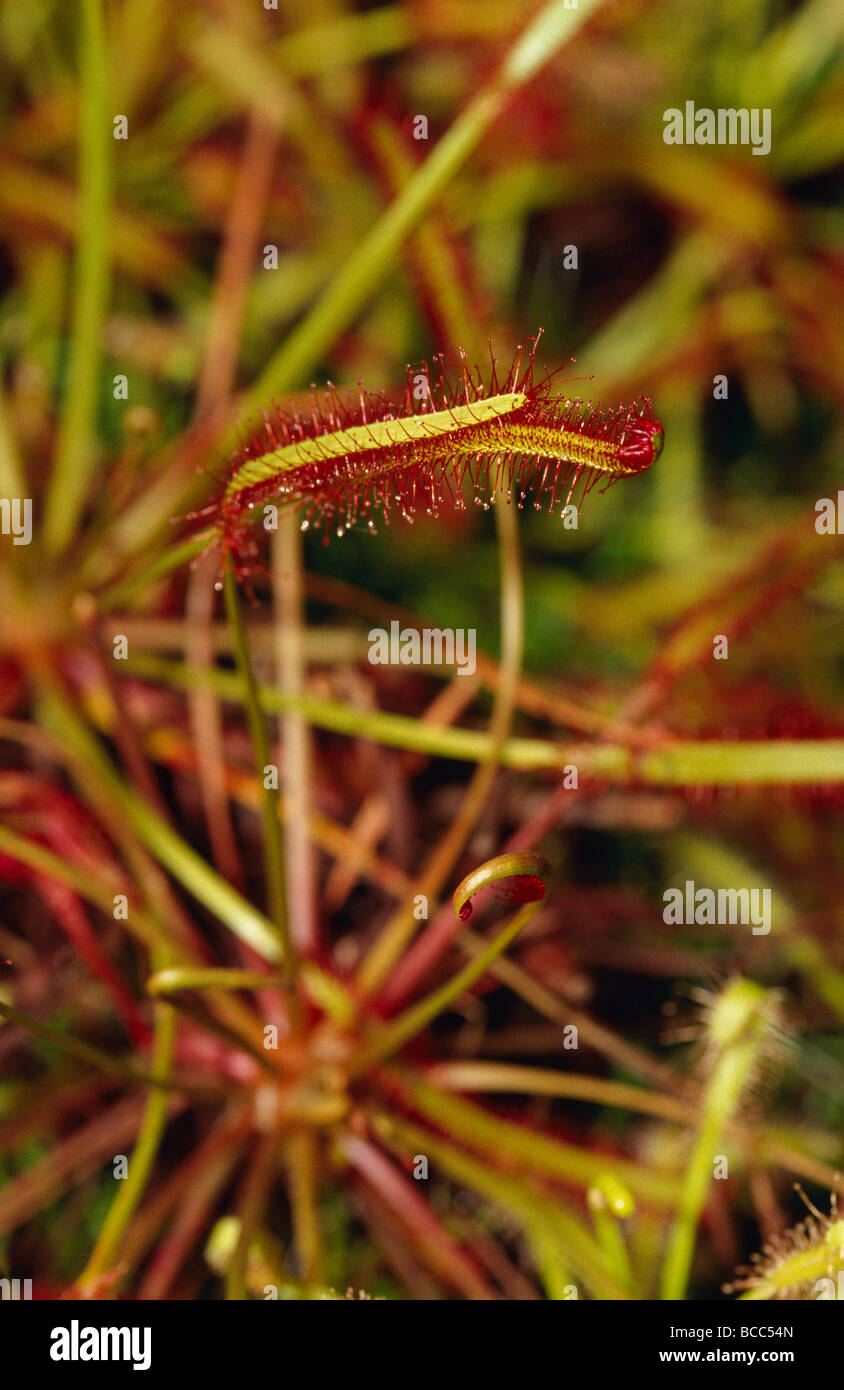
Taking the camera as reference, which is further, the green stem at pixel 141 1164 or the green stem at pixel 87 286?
the green stem at pixel 87 286

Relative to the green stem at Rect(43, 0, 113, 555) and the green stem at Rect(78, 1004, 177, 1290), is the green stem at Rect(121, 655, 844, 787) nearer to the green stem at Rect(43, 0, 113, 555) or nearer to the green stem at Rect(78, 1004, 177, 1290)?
the green stem at Rect(43, 0, 113, 555)

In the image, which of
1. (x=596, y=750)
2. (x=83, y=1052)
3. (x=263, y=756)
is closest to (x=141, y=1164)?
(x=83, y=1052)

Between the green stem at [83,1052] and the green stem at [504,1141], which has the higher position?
the green stem at [83,1052]

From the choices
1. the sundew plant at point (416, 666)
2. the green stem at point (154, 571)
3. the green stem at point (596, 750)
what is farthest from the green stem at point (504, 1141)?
the green stem at point (154, 571)

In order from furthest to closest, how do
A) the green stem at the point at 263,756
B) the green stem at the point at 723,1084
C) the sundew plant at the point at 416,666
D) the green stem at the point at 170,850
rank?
the green stem at the point at 170,850 < the sundew plant at the point at 416,666 < the green stem at the point at 723,1084 < the green stem at the point at 263,756

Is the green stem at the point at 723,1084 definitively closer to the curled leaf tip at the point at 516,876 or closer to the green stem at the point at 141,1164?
the curled leaf tip at the point at 516,876

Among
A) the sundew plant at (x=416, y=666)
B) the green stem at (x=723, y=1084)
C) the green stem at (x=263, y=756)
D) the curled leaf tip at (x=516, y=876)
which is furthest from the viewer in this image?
the sundew plant at (x=416, y=666)

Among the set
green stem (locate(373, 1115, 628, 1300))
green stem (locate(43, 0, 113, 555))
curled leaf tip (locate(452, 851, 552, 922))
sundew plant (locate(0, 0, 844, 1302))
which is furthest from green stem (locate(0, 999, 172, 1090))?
green stem (locate(43, 0, 113, 555))
